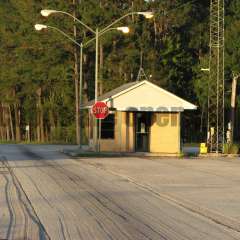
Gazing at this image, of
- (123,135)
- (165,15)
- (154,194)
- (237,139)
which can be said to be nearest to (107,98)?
(123,135)

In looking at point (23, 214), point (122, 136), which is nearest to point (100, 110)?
point (122, 136)

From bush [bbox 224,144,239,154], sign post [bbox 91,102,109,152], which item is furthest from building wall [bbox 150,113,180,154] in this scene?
sign post [bbox 91,102,109,152]

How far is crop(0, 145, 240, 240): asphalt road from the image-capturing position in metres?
12.7

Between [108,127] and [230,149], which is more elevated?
[108,127]

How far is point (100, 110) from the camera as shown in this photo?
42.6m

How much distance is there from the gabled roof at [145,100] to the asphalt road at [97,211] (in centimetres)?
2000

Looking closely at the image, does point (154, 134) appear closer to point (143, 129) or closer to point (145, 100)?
point (143, 129)

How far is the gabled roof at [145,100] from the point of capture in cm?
4556

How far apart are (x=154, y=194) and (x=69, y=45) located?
58.4 metres

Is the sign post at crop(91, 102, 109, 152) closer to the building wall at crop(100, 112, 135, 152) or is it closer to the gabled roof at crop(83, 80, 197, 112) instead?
the gabled roof at crop(83, 80, 197, 112)

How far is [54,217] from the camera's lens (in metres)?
14.6

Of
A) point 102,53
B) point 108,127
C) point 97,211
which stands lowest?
point 97,211

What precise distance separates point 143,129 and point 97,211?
1219 inches

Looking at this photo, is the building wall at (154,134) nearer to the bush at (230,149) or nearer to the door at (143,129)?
the door at (143,129)
